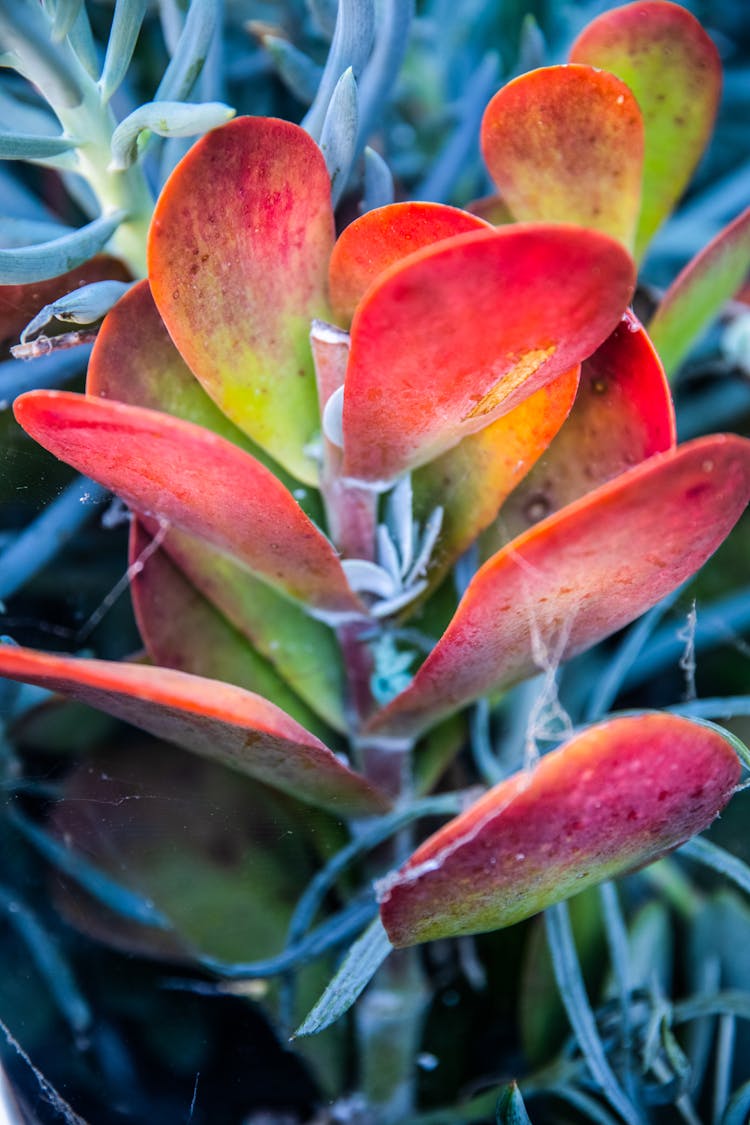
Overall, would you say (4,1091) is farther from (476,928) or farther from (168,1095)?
(476,928)

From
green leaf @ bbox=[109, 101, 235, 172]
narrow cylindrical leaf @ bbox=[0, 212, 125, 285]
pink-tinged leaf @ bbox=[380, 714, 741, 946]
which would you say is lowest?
pink-tinged leaf @ bbox=[380, 714, 741, 946]

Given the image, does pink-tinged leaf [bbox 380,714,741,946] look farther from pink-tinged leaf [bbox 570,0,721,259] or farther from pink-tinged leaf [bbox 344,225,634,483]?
pink-tinged leaf [bbox 570,0,721,259]

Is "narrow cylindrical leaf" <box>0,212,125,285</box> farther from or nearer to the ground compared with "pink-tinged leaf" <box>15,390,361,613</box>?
farther from the ground

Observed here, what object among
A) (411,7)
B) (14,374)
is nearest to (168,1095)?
(14,374)

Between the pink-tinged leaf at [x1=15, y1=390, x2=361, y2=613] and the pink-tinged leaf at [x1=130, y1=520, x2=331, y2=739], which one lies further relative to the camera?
the pink-tinged leaf at [x1=130, y1=520, x2=331, y2=739]

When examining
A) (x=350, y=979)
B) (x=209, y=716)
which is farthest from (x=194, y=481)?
(x=350, y=979)

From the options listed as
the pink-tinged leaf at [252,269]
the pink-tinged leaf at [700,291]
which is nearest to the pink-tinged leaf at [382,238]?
the pink-tinged leaf at [252,269]

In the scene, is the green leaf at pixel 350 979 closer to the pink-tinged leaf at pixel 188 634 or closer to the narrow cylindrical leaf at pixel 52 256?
the pink-tinged leaf at pixel 188 634

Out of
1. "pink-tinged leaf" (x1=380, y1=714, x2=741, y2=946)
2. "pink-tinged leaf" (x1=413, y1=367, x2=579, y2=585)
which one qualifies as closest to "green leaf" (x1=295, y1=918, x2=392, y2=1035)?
"pink-tinged leaf" (x1=380, y1=714, x2=741, y2=946)
